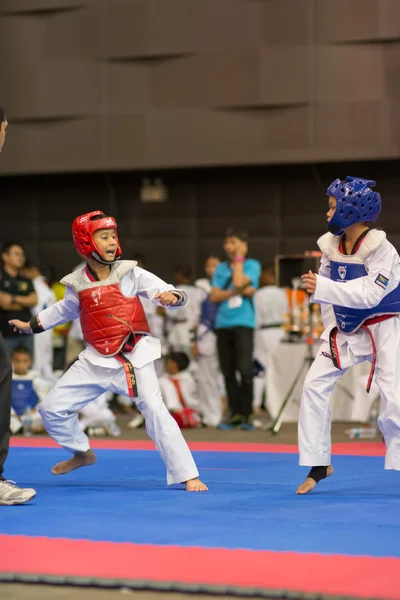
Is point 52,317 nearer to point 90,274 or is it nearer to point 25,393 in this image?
point 90,274

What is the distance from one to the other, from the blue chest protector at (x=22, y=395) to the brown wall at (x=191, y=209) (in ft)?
15.2

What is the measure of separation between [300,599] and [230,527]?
1.06m

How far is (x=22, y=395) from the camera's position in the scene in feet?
28.4

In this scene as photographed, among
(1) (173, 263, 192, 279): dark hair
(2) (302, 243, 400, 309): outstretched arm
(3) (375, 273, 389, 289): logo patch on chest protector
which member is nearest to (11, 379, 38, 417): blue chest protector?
(1) (173, 263, 192, 279): dark hair

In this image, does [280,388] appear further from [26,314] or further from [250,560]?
[250,560]

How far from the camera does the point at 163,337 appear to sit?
9898mm

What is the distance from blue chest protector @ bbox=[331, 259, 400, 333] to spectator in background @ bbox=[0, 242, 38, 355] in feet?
14.4

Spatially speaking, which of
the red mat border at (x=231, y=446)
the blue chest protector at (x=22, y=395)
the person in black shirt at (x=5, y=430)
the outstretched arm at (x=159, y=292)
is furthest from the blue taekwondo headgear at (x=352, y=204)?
the blue chest protector at (x=22, y=395)

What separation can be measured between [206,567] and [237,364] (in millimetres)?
5453

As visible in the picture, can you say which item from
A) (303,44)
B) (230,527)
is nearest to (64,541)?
(230,527)

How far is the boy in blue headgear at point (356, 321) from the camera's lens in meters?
4.70

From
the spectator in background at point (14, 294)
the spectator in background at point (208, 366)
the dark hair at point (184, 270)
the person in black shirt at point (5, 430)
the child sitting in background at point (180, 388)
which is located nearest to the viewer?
the person in black shirt at point (5, 430)

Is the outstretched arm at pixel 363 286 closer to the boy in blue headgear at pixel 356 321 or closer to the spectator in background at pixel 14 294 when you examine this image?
the boy in blue headgear at pixel 356 321

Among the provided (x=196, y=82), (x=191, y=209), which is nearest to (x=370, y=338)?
(x=196, y=82)
